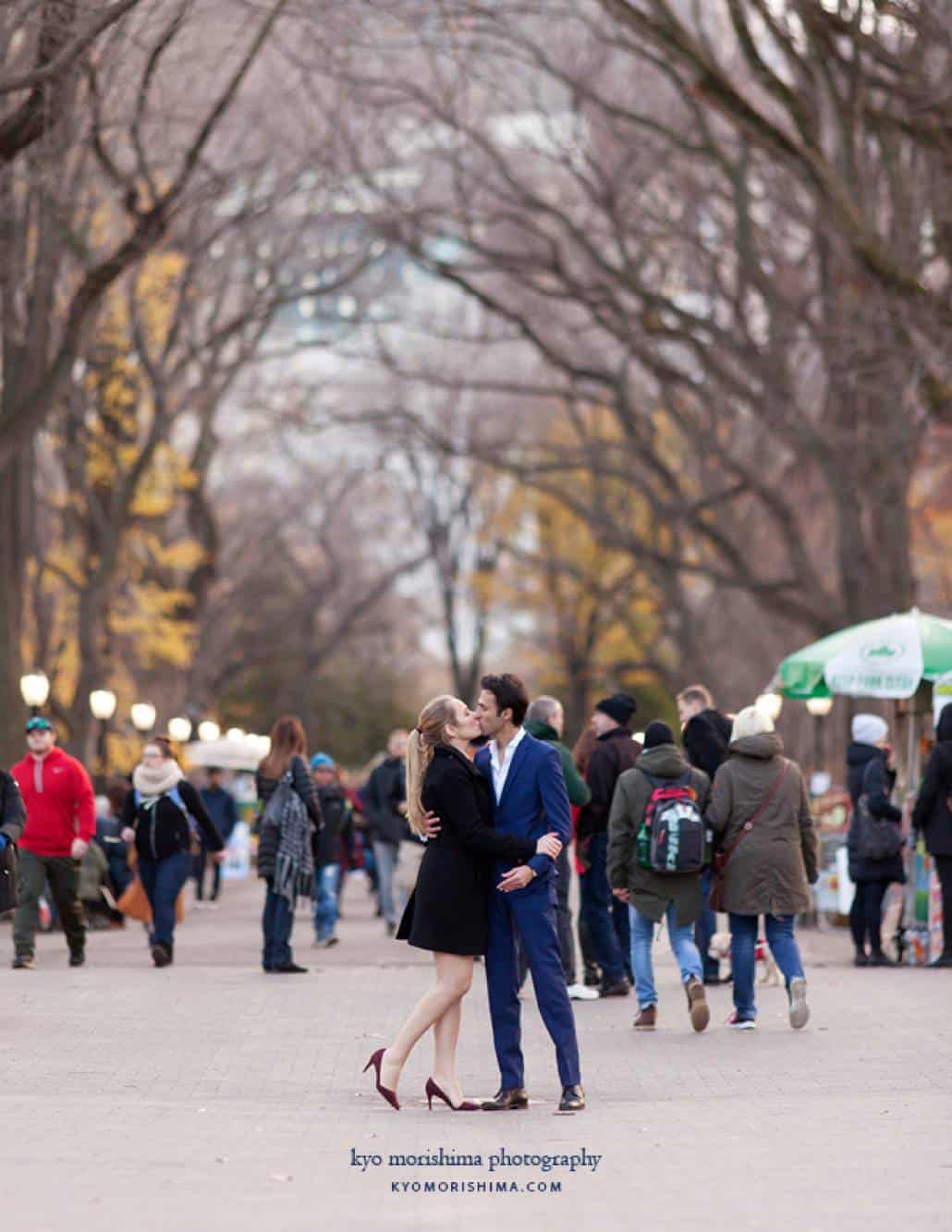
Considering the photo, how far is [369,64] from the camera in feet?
110

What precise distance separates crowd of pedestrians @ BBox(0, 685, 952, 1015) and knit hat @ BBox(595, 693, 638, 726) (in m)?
0.01

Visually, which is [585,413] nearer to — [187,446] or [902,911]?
[187,446]

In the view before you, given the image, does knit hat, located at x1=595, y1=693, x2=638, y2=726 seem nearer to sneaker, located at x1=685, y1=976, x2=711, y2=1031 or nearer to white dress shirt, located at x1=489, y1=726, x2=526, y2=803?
sneaker, located at x1=685, y1=976, x2=711, y2=1031

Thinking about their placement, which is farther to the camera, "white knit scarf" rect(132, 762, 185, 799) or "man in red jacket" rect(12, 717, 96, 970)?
"white knit scarf" rect(132, 762, 185, 799)

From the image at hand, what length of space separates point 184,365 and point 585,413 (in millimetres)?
23109

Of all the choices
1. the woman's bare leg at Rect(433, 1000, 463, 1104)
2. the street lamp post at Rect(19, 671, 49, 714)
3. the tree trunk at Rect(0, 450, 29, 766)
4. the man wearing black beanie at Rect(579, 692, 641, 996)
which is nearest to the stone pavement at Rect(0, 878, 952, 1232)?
the woman's bare leg at Rect(433, 1000, 463, 1104)

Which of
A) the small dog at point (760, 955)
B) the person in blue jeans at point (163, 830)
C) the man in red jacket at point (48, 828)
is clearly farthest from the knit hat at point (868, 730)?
the man in red jacket at point (48, 828)

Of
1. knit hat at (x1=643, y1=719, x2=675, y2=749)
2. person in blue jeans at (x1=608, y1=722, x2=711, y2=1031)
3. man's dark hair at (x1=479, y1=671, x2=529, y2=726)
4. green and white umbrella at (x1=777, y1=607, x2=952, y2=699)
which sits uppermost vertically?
green and white umbrella at (x1=777, y1=607, x2=952, y2=699)

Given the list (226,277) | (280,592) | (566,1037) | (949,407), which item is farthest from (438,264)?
(280,592)

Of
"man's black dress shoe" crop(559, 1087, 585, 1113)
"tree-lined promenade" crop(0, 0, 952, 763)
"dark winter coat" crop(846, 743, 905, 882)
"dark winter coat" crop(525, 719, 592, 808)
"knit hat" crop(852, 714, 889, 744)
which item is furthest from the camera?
"tree-lined promenade" crop(0, 0, 952, 763)

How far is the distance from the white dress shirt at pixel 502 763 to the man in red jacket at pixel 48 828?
307 inches

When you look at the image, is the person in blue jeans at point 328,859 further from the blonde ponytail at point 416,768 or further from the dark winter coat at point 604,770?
the blonde ponytail at point 416,768

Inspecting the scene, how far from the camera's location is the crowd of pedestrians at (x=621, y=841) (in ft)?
42.3

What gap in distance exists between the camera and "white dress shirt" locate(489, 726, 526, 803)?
32.5 ft
